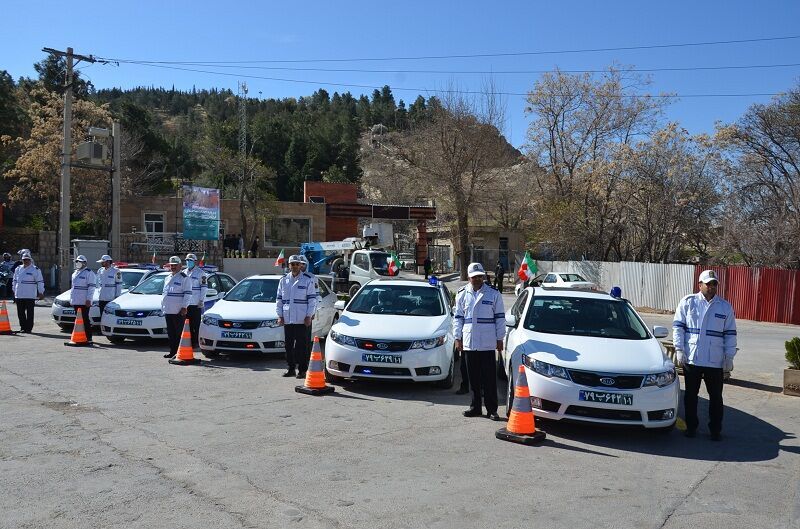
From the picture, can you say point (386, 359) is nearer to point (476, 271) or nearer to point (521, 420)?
point (476, 271)

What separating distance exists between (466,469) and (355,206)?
44.1 meters

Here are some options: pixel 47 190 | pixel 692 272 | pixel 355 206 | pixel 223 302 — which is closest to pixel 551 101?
pixel 355 206

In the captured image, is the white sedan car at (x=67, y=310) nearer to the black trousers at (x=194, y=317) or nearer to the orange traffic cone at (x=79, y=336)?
the orange traffic cone at (x=79, y=336)

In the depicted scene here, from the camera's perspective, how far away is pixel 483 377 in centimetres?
841

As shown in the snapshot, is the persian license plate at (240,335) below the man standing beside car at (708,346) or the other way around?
below

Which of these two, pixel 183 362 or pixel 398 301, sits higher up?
pixel 398 301

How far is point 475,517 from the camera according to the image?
5.12 meters

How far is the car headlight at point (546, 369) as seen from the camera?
752 centimetres

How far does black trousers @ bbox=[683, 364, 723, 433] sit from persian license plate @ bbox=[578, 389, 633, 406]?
1070 mm

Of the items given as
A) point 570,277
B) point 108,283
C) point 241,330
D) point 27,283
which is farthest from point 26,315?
point 570,277

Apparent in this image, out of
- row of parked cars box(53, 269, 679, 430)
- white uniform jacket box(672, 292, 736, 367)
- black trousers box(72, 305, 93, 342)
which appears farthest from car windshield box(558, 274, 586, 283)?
white uniform jacket box(672, 292, 736, 367)

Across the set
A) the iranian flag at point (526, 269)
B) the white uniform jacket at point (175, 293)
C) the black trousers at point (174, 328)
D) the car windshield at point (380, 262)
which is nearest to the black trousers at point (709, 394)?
the white uniform jacket at point (175, 293)

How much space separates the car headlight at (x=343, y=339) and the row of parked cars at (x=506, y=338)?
0.05 feet

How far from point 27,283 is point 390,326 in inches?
374
